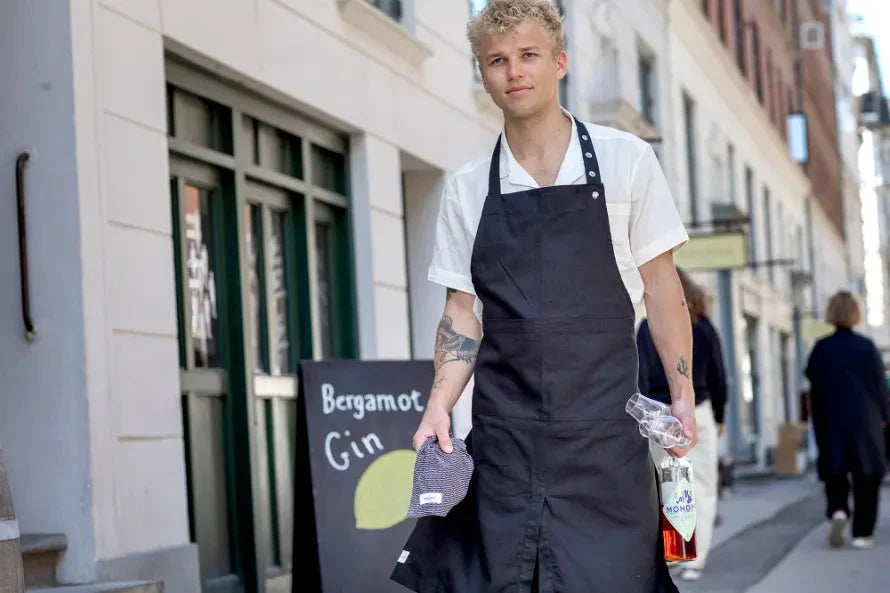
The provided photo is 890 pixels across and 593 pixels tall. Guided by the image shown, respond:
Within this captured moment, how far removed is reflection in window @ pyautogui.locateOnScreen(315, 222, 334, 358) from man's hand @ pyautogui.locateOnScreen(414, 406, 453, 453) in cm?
536

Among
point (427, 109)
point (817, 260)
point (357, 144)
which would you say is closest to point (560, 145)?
point (357, 144)

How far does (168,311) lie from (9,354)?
32.2 inches

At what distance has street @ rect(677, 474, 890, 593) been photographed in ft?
29.2

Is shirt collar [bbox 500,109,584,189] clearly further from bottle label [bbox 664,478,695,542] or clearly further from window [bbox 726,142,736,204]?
window [bbox 726,142,736,204]

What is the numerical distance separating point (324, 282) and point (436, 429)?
561 cm

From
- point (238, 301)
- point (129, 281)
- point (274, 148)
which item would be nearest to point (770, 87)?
point (274, 148)

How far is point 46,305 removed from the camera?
600 centimetres

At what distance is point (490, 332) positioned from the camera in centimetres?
372

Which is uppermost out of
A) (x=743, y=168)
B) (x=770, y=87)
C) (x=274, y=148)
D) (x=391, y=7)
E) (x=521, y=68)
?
(x=770, y=87)

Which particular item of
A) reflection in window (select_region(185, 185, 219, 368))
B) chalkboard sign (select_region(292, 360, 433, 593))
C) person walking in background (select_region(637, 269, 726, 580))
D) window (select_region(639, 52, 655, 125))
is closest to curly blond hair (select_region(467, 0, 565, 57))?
chalkboard sign (select_region(292, 360, 433, 593))

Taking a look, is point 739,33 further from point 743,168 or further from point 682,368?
point 682,368

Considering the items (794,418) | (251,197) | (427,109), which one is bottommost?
(794,418)

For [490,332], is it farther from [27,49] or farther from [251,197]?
[251,197]

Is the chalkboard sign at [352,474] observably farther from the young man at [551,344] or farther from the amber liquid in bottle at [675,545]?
the amber liquid in bottle at [675,545]
